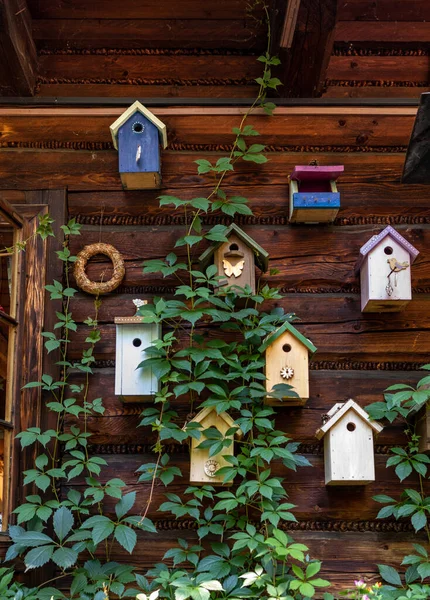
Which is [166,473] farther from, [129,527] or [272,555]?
[272,555]

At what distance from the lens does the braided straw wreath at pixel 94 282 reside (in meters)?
3.97

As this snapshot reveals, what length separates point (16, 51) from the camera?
12.6 feet

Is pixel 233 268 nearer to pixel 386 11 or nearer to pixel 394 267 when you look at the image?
pixel 394 267

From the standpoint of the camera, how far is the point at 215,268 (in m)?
3.75

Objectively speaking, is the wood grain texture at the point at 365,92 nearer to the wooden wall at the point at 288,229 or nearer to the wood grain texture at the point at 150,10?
the wooden wall at the point at 288,229

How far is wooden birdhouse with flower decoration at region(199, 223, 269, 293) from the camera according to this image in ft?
12.6

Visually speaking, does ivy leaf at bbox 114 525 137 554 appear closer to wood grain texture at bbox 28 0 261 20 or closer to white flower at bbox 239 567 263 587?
white flower at bbox 239 567 263 587

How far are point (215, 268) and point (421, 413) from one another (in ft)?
3.80

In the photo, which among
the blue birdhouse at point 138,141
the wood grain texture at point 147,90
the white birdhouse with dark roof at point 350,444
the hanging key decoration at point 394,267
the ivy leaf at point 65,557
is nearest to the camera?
the ivy leaf at point 65,557

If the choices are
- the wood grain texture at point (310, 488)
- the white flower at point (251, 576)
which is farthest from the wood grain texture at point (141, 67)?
the white flower at point (251, 576)

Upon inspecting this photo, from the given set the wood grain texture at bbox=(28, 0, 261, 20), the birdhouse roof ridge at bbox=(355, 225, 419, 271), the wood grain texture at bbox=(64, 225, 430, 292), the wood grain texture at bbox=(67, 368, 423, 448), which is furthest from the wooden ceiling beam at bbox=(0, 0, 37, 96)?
the birdhouse roof ridge at bbox=(355, 225, 419, 271)

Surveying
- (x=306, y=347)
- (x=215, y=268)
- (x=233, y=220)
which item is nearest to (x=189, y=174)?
(x=233, y=220)

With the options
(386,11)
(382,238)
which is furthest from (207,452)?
(386,11)

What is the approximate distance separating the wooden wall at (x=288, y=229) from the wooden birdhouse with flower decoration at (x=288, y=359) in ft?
0.81
